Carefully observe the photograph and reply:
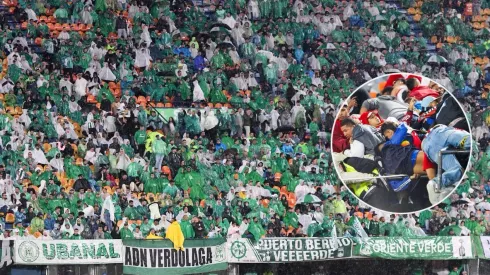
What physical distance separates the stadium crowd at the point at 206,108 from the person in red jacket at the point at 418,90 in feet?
4.39

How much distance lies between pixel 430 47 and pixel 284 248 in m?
9.42

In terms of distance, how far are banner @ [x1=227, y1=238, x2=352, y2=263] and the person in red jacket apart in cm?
532

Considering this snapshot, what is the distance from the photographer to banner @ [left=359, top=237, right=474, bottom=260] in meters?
28.7

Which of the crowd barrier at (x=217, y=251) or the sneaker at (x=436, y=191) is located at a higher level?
the sneaker at (x=436, y=191)

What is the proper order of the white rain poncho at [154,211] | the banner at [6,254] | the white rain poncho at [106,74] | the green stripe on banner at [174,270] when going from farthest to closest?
the white rain poncho at [106,74] < the white rain poncho at [154,211] < the green stripe on banner at [174,270] < the banner at [6,254]

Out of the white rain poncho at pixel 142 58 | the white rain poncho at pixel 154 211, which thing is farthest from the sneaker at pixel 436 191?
the white rain poncho at pixel 142 58

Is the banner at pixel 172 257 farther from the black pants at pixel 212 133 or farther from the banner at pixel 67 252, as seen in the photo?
the black pants at pixel 212 133

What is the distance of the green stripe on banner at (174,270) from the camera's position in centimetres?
2662

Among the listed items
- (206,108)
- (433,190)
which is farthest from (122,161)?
(433,190)

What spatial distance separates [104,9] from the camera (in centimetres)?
3309

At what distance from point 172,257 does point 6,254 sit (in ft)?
11.6

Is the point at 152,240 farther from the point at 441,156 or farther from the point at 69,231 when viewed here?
the point at 441,156

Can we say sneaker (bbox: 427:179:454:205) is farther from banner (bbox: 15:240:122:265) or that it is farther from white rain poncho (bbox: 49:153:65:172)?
white rain poncho (bbox: 49:153:65:172)

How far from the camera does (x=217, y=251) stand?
27.2 metres
